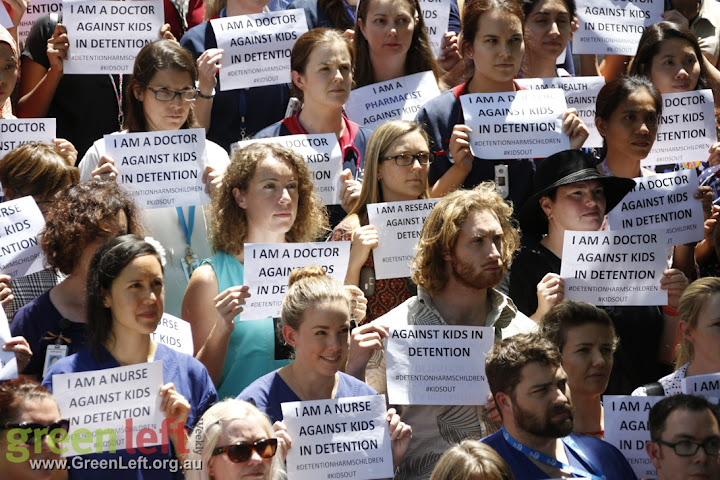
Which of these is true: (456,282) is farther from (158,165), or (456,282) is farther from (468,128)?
(158,165)

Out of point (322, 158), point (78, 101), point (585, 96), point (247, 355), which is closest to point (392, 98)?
point (322, 158)

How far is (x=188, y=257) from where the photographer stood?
26.2 feet

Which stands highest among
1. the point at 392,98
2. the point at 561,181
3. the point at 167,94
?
the point at 392,98

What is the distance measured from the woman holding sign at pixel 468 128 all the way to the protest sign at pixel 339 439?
2.44m

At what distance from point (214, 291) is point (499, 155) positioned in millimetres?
2244

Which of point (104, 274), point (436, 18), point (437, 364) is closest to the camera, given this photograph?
point (104, 274)

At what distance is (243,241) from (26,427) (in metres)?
2.19

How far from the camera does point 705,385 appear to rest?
6.79 meters

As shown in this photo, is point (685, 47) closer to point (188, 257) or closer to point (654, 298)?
point (654, 298)

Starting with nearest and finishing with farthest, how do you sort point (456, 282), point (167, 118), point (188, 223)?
point (456, 282) < point (188, 223) < point (167, 118)

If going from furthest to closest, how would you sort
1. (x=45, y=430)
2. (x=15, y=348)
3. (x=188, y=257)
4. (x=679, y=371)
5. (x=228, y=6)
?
(x=228, y=6) < (x=188, y=257) < (x=679, y=371) < (x=15, y=348) < (x=45, y=430)

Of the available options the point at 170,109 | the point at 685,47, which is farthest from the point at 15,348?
the point at 685,47

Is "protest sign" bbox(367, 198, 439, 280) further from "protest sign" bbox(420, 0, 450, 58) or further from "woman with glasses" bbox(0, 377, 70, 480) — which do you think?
"protest sign" bbox(420, 0, 450, 58)

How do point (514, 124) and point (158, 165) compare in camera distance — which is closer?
point (158, 165)
